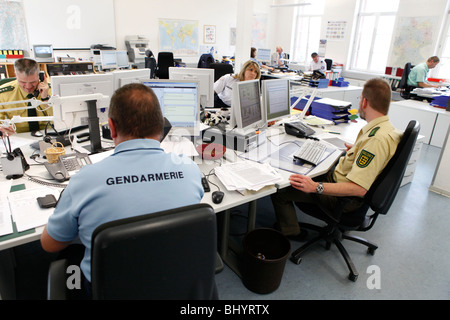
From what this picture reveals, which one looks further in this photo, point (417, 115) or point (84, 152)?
point (417, 115)

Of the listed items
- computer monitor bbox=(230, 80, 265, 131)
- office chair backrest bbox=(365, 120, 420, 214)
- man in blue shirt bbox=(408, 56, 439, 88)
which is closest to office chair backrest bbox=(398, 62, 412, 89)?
man in blue shirt bbox=(408, 56, 439, 88)

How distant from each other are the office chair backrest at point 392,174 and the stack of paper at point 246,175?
58cm

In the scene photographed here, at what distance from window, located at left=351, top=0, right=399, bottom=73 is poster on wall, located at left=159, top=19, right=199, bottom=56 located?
4215mm

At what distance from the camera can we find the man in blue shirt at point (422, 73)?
5870 mm

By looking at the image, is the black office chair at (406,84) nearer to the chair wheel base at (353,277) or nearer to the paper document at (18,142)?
the chair wheel base at (353,277)

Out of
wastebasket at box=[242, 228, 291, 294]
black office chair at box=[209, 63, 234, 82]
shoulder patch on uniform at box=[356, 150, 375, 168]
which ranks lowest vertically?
wastebasket at box=[242, 228, 291, 294]

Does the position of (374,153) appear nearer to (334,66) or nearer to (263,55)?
(263,55)

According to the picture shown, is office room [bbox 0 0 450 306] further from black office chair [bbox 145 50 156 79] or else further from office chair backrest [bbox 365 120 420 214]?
black office chair [bbox 145 50 156 79]

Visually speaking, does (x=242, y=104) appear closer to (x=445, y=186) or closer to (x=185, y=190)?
(x=185, y=190)

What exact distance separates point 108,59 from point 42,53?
3.57ft

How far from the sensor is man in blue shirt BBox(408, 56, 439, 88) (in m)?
5.87

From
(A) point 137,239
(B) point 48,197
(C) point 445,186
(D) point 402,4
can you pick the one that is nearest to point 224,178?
(B) point 48,197

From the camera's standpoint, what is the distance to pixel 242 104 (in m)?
2.29
